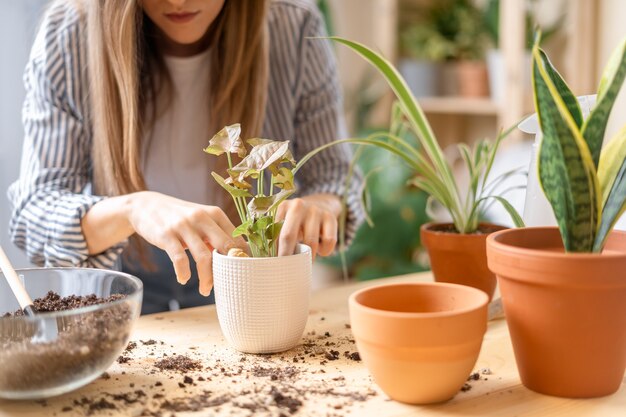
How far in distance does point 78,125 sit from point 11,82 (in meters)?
0.92

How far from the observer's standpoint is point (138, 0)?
4.42 ft

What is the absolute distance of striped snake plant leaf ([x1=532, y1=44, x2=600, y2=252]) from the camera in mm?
809

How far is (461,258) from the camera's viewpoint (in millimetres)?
1227

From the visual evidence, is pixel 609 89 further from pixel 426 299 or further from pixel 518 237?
pixel 426 299

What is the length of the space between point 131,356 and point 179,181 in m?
0.67

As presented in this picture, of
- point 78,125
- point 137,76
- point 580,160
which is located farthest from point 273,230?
point 78,125

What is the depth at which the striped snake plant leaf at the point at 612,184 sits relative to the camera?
847mm

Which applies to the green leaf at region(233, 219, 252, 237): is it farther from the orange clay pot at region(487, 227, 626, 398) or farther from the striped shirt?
the striped shirt

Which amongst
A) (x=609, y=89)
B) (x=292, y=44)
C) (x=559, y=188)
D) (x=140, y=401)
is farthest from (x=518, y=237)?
(x=292, y=44)

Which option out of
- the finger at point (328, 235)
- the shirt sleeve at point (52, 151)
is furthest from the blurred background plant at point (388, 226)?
the finger at point (328, 235)

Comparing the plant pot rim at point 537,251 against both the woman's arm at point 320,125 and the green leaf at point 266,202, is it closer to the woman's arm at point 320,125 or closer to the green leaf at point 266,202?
the green leaf at point 266,202

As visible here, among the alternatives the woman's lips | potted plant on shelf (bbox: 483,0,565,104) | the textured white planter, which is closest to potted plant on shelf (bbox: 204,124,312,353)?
the textured white planter

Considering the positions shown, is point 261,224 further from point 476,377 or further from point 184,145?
point 184,145

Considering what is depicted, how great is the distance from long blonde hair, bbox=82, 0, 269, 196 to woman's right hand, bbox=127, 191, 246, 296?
1.04 feet
